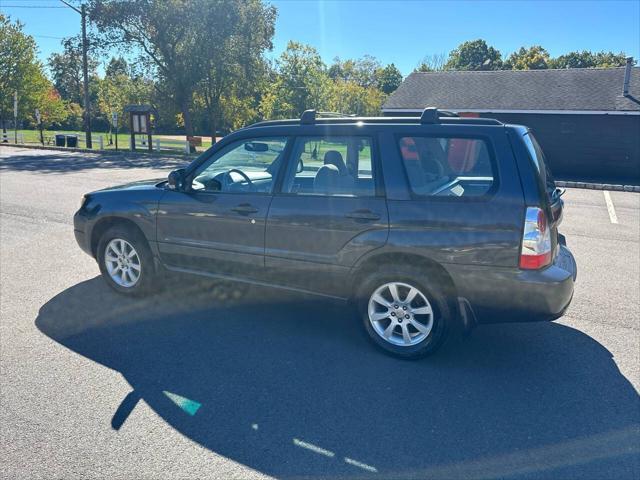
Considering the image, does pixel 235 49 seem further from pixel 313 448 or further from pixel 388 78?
pixel 388 78

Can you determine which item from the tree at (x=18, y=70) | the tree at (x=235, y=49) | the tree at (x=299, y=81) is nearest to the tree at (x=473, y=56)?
the tree at (x=299, y=81)

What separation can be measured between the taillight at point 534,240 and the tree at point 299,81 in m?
33.1

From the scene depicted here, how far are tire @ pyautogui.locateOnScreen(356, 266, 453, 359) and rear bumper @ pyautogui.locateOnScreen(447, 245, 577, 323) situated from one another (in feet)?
0.66

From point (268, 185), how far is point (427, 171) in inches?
53.7

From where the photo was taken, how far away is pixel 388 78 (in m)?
75.3

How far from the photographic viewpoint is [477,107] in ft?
76.3

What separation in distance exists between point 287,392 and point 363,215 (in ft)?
4.71

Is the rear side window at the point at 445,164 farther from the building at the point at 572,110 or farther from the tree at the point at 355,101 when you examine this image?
the tree at the point at 355,101

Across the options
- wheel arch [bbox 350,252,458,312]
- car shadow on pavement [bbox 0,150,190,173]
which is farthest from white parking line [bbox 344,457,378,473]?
car shadow on pavement [bbox 0,150,190,173]

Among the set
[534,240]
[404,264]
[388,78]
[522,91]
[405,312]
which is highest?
[388,78]

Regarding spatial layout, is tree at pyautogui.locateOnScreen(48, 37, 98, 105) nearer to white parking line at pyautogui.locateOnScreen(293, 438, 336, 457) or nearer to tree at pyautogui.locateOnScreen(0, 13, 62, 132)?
tree at pyautogui.locateOnScreen(0, 13, 62, 132)

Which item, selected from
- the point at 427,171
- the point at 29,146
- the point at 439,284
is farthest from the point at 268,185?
the point at 29,146

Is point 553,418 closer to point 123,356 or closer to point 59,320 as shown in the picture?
point 123,356

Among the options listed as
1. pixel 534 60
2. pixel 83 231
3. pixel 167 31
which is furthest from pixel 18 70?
pixel 534 60
